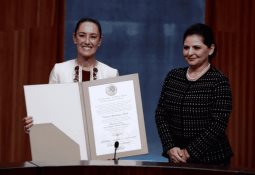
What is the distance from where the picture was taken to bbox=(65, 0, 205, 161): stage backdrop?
4328 mm

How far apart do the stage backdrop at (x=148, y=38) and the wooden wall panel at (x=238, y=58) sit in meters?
0.24

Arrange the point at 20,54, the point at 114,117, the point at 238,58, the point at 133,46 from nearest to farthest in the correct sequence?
the point at 114,117, the point at 20,54, the point at 238,58, the point at 133,46

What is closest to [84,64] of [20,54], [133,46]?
[20,54]

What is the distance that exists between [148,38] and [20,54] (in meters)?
1.09

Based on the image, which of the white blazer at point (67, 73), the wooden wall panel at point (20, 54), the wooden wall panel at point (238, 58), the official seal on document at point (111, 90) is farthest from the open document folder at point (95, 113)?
the wooden wall panel at point (238, 58)

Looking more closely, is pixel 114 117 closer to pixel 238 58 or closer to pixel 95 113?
pixel 95 113

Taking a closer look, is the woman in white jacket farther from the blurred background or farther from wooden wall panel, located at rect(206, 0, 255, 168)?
wooden wall panel, located at rect(206, 0, 255, 168)

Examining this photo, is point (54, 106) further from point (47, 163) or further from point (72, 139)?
point (47, 163)

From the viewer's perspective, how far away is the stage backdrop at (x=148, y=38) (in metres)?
4.33

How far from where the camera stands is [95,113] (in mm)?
2465

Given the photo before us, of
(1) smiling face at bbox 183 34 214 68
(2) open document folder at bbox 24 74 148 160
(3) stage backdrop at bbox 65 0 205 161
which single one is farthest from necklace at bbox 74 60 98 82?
(3) stage backdrop at bbox 65 0 205 161

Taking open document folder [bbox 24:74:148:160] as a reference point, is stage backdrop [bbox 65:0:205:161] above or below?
above

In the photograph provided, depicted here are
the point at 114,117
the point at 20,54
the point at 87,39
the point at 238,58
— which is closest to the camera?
the point at 114,117

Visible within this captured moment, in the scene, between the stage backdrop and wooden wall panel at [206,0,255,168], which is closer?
wooden wall panel at [206,0,255,168]
